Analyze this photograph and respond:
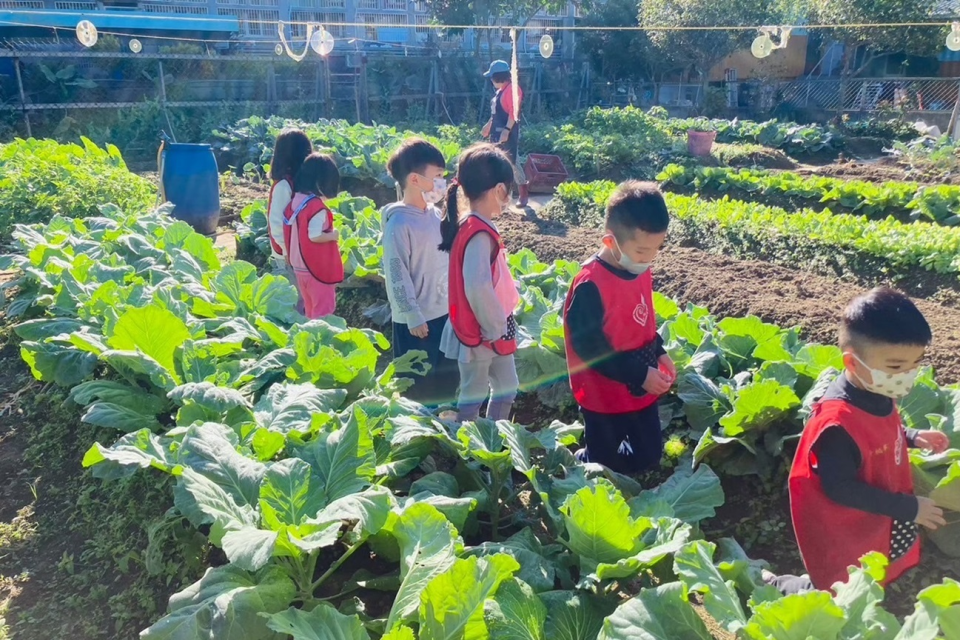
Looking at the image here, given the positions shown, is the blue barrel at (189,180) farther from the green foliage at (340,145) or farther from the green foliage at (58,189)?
the green foliage at (340,145)

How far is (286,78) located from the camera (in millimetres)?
21391

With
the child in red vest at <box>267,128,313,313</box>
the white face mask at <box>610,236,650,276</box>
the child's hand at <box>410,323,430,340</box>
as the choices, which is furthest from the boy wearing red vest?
the child in red vest at <box>267,128,313,313</box>

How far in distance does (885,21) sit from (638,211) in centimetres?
2401

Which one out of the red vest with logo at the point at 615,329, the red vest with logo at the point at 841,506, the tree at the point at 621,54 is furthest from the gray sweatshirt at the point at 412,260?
the tree at the point at 621,54

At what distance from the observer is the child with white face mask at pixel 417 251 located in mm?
3670

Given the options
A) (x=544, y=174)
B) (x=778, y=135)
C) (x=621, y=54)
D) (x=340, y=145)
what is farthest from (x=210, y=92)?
(x=621, y=54)

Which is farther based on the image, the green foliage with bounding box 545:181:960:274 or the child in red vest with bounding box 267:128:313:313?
the green foliage with bounding box 545:181:960:274

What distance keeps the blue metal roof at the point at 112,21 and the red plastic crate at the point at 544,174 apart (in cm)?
1064

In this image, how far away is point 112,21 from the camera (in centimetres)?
1944

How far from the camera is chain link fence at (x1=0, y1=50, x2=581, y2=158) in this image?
1717cm

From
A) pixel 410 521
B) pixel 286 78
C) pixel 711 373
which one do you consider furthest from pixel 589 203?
pixel 286 78

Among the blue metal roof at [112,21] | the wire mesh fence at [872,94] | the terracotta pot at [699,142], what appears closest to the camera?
the terracotta pot at [699,142]

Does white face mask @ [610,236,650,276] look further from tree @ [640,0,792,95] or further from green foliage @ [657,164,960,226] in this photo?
tree @ [640,0,792,95]

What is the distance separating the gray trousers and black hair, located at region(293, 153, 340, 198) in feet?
5.22
